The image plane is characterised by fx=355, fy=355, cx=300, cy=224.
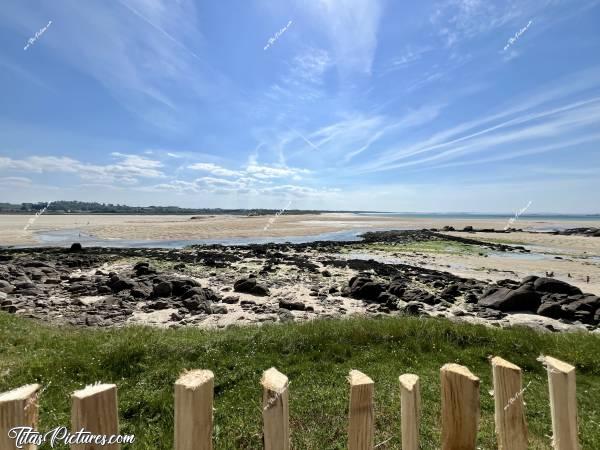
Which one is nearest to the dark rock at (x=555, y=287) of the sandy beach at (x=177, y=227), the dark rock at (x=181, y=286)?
the dark rock at (x=181, y=286)

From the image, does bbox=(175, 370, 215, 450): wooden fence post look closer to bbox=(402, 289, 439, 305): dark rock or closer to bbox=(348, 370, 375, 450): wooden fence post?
bbox=(348, 370, 375, 450): wooden fence post

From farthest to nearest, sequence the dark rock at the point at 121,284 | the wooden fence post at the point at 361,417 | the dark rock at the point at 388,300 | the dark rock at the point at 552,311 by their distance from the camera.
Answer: the dark rock at the point at 121,284
the dark rock at the point at 388,300
the dark rock at the point at 552,311
the wooden fence post at the point at 361,417

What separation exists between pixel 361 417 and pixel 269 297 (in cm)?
1777

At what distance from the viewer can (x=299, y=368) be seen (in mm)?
7293

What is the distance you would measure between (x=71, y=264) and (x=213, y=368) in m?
26.7

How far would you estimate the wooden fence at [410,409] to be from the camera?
1654 millimetres

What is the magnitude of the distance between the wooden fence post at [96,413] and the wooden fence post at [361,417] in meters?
1.10

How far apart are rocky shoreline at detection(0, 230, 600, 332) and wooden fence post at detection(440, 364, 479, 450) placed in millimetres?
12984

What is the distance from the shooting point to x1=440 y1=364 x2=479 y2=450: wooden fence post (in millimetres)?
1824

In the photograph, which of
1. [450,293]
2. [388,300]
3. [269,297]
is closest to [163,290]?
[269,297]

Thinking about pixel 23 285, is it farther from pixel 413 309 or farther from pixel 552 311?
pixel 552 311

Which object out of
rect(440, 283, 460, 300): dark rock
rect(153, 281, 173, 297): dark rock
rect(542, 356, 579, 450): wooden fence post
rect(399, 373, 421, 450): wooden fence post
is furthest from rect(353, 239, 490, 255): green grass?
rect(399, 373, 421, 450): wooden fence post

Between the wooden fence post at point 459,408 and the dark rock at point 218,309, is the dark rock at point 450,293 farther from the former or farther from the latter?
the wooden fence post at point 459,408

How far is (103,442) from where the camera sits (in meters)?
1.56
